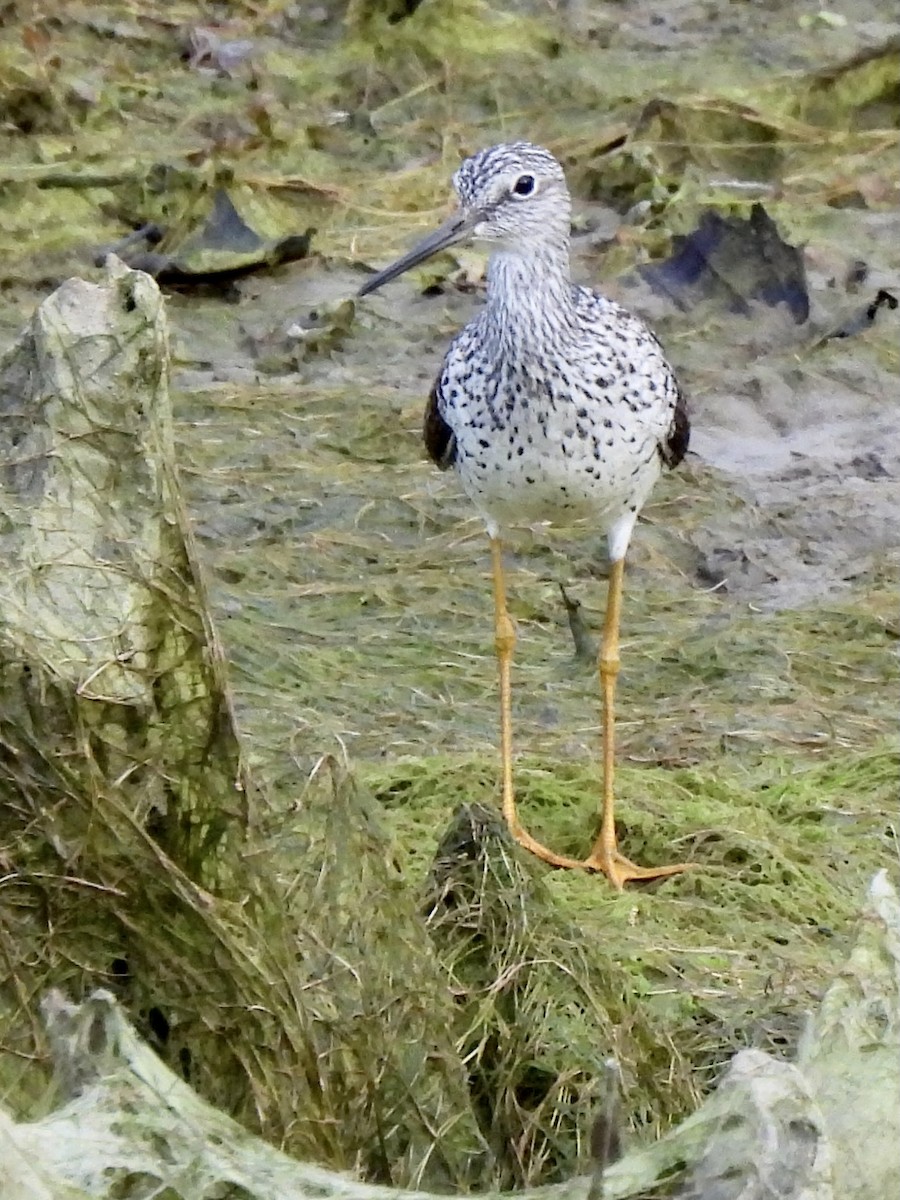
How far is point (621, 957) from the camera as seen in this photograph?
15.9 ft

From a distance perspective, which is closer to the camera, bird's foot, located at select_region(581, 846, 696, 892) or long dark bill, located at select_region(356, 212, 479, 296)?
bird's foot, located at select_region(581, 846, 696, 892)

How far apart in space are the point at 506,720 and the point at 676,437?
0.96m

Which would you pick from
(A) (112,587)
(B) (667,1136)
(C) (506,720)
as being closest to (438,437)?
(C) (506,720)

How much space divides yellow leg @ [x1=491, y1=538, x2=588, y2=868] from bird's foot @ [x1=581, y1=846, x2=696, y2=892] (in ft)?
0.16

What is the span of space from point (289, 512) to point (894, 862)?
10.7 ft

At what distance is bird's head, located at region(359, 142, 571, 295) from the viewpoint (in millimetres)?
5754

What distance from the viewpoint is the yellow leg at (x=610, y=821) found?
220 inches

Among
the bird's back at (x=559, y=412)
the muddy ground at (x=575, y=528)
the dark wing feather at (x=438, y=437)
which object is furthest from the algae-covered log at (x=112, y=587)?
the dark wing feather at (x=438, y=437)

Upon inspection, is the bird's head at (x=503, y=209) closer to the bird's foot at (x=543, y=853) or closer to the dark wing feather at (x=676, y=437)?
the dark wing feather at (x=676, y=437)

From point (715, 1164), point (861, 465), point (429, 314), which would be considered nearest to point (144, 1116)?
point (715, 1164)

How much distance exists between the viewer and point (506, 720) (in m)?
5.86

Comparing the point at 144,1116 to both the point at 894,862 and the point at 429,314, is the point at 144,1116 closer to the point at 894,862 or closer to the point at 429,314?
the point at 894,862

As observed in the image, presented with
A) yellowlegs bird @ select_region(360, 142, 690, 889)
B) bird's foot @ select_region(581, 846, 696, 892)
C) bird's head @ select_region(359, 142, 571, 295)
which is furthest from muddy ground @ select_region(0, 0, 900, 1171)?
bird's head @ select_region(359, 142, 571, 295)

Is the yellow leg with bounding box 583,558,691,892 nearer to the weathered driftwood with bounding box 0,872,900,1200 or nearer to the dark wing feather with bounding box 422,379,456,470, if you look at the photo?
the dark wing feather with bounding box 422,379,456,470
